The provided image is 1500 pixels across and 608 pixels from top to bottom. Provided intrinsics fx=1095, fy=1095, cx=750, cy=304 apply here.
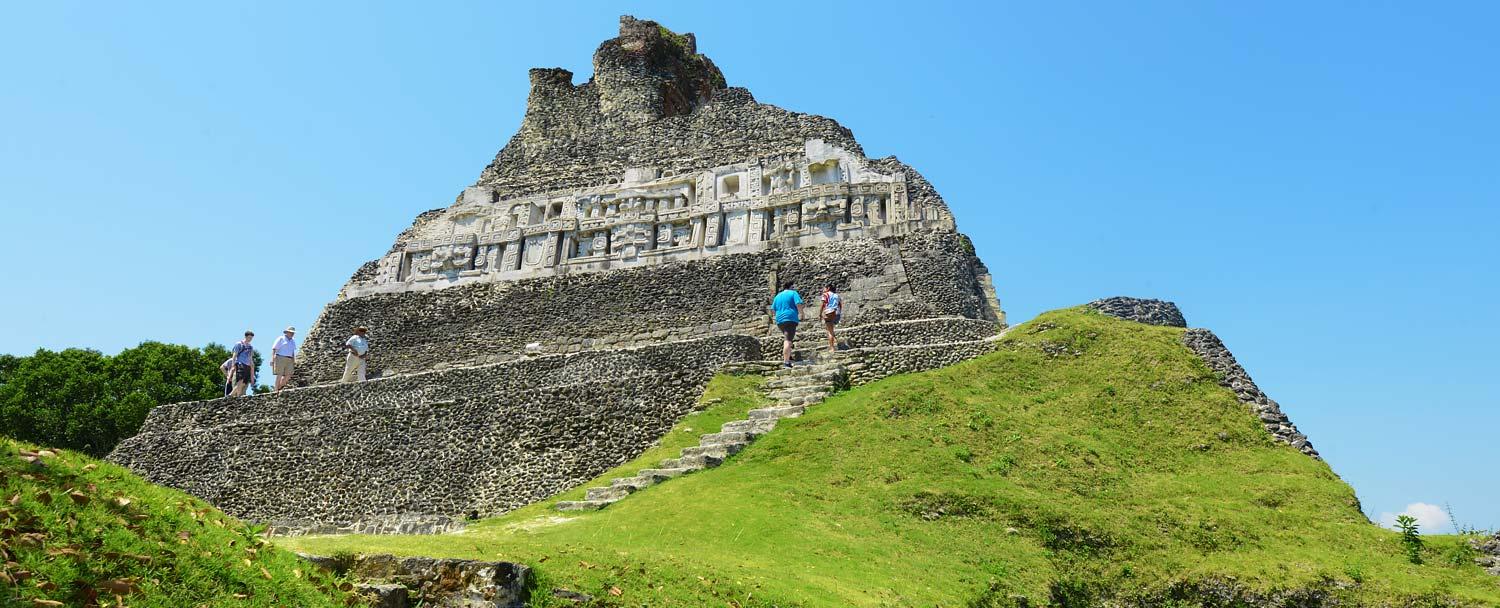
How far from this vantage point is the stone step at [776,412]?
19.6 meters

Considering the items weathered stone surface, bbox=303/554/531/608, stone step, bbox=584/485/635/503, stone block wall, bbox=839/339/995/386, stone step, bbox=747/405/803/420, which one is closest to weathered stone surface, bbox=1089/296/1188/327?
stone block wall, bbox=839/339/995/386

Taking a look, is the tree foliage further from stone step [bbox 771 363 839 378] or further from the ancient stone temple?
stone step [bbox 771 363 839 378]

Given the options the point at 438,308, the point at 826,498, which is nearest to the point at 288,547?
the point at 826,498

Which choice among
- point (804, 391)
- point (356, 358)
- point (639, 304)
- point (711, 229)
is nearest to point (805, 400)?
point (804, 391)

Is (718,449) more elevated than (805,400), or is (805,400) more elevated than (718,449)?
(805,400)

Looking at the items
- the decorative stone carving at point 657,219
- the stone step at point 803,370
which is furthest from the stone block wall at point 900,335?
the decorative stone carving at point 657,219

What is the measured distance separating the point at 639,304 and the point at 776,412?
11.0 metres

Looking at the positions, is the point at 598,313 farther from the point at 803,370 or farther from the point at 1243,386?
the point at 1243,386

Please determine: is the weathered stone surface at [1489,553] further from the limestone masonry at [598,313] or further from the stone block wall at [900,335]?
the stone block wall at [900,335]

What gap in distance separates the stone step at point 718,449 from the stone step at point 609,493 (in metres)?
1.33

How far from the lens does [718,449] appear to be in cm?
1822

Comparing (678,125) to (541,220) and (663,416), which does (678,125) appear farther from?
(663,416)

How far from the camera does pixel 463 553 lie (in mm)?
10586

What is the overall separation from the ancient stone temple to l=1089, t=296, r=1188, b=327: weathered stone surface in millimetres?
2514
